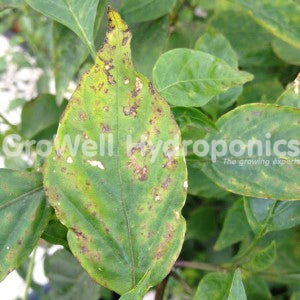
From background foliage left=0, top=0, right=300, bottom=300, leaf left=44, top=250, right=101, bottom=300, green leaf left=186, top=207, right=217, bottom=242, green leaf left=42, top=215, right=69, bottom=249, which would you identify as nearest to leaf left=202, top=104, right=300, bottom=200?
background foliage left=0, top=0, right=300, bottom=300

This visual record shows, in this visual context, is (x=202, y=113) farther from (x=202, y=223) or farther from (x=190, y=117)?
(x=202, y=223)

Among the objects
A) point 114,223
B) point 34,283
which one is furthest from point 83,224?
point 34,283

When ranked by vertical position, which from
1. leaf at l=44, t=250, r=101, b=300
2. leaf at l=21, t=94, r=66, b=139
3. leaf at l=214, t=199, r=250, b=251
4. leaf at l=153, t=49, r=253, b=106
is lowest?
leaf at l=44, t=250, r=101, b=300

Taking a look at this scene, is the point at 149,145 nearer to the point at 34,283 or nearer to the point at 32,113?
the point at 32,113

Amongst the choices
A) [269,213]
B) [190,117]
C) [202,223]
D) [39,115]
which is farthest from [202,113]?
[202,223]

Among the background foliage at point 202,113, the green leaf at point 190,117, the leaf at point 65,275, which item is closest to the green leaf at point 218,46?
the background foliage at point 202,113

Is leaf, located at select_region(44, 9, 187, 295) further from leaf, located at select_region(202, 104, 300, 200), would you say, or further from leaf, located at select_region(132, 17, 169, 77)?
leaf, located at select_region(132, 17, 169, 77)
